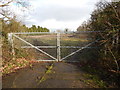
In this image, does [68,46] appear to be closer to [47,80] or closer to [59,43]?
[59,43]

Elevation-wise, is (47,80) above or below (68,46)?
below

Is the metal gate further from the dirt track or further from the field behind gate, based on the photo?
the dirt track

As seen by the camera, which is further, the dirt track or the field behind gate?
the field behind gate

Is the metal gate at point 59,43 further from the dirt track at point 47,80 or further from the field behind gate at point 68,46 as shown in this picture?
the dirt track at point 47,80

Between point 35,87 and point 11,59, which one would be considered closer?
point 35,87

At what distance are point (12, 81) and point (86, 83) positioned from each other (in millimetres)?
2713

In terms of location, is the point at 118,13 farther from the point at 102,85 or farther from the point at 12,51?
the point at 12,51

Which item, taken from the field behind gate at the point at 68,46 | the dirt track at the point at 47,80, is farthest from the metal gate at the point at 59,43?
the dirt track at the point at 47,80

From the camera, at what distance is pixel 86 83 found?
398 centimetres

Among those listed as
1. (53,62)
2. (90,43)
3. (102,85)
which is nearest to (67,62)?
(53,62)

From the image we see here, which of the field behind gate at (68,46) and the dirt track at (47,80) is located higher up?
the field behind gate at (68,46)

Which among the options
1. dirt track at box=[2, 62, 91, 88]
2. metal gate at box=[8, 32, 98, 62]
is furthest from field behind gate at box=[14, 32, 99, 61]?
dirt track at box=[2, 62, 91, 88]

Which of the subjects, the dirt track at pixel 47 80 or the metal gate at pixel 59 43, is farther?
the metal gate at pixel 59 43

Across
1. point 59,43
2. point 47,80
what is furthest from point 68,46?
point 47,80
